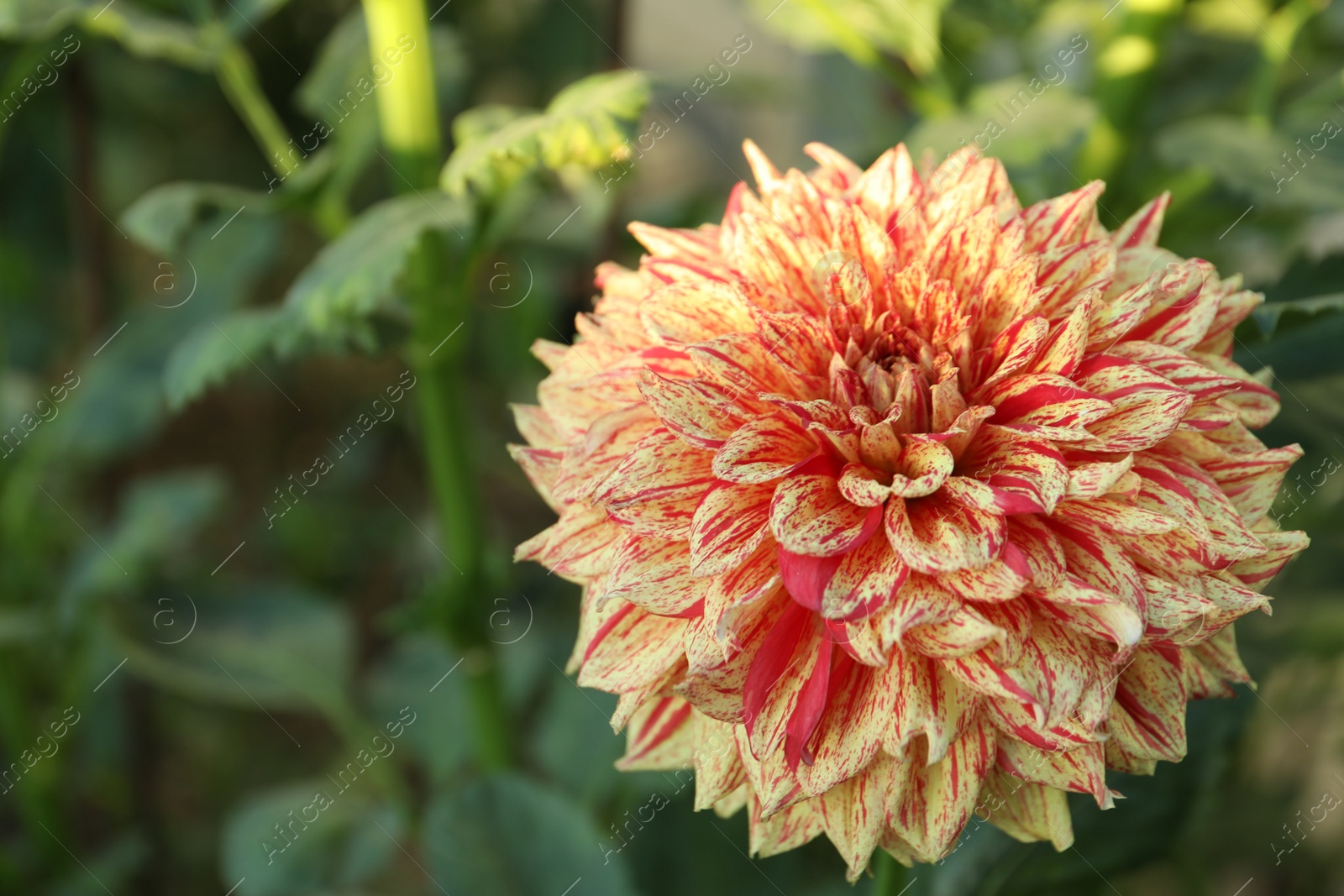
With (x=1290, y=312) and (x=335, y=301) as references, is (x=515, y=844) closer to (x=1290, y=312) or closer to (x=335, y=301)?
(x=335, y=301)

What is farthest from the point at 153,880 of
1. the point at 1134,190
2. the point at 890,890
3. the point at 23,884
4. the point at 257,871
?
the point at 1134,190

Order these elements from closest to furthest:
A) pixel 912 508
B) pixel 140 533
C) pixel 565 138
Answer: pixel 912 508, pixel 565 138, pixel 140 533

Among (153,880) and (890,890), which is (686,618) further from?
(153,880)

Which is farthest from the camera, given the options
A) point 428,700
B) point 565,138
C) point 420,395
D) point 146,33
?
point 428,700

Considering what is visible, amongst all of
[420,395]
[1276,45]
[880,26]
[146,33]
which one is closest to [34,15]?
[146,33]

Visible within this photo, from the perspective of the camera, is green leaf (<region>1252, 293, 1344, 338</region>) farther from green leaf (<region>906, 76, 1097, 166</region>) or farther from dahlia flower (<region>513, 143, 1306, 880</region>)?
green leaf (<region>906, 76, 1097, 166</region>)

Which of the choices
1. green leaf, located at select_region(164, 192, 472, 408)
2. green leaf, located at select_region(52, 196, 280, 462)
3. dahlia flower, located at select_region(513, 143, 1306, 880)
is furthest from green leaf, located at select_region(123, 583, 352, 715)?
dahlia flower, located at select_region(513, 143, 1306, 880)

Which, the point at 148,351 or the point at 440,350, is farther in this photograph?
the point at 148,351
